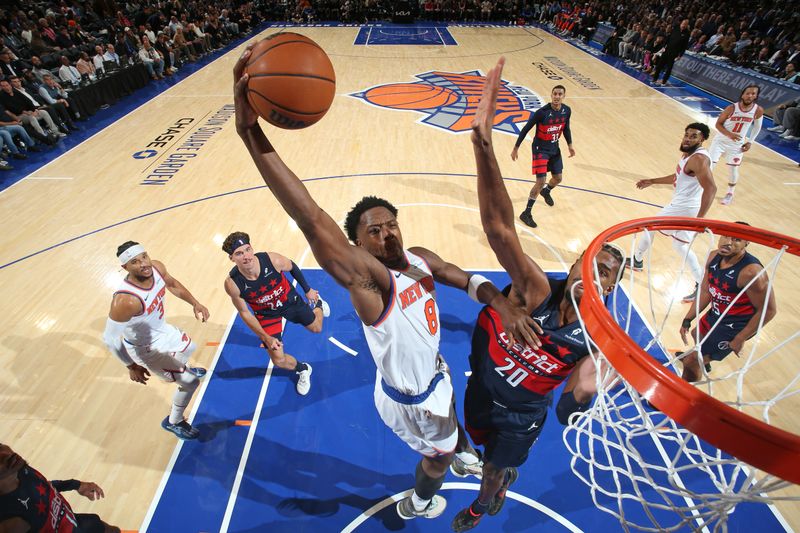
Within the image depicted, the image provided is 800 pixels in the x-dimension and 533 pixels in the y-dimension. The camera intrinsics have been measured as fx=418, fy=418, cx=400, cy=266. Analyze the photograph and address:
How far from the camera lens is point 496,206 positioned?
1.78 meters

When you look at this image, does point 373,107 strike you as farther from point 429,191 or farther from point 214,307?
point 214,307

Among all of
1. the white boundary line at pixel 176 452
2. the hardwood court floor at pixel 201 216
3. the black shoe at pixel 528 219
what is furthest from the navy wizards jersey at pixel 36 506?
the black shoe at pixel 528 219

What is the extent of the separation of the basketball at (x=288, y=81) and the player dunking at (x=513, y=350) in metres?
0.85

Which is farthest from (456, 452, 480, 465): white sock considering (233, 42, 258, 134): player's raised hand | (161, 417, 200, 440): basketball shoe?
(233, 42, 258, 134): player's raised hand

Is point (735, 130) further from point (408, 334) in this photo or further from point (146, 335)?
point (146, 335)

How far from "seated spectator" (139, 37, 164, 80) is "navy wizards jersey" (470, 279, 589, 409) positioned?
1526 cm

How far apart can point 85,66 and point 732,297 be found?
14671mm

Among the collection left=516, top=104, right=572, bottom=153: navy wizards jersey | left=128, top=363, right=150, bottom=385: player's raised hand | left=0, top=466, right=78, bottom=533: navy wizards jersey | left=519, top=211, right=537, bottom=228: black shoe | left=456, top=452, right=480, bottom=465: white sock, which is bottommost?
left=519, top=211, right=537, bottom=228: black shoe

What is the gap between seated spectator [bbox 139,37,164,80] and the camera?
1317 centimetres

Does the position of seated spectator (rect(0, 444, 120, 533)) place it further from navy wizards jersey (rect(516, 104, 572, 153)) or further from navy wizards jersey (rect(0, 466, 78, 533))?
navy wizards jersey (rect(516, 104, 572, 153))

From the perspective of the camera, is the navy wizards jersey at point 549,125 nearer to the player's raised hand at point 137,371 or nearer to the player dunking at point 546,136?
the player dunking at point 546,136

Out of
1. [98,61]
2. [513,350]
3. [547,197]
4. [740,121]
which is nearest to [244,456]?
[513,350]

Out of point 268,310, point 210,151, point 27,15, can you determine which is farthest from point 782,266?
point 27,15

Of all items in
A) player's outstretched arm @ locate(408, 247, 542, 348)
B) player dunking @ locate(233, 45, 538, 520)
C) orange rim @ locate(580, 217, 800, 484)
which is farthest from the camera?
player's outstretched arm @ locate(408, 247, 542, 348)
